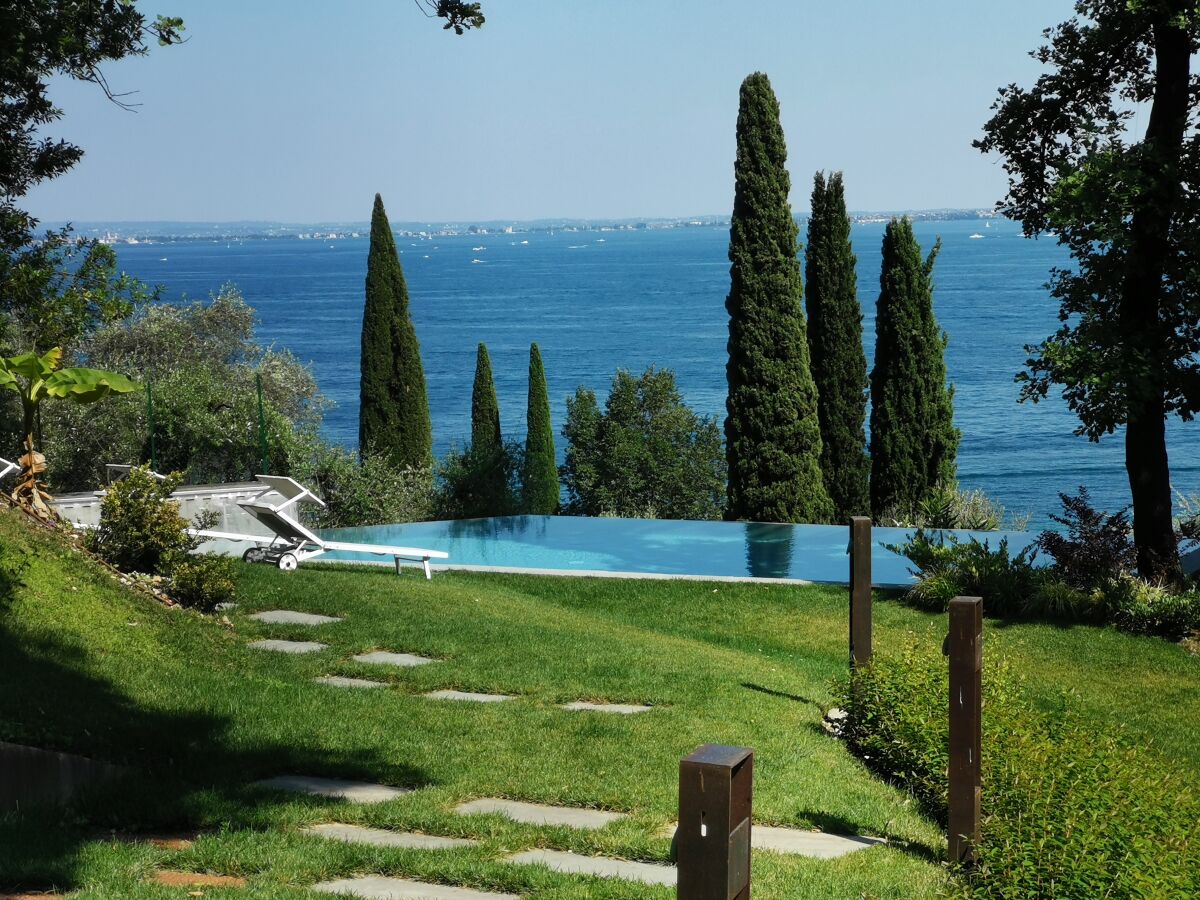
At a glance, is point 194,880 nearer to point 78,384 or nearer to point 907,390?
point 78,384

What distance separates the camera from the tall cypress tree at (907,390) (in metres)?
22.4

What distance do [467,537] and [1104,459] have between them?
40.9 metres

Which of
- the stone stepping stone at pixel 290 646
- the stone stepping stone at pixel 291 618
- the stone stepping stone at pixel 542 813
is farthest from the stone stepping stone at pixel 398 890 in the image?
the stone stepping stone at pixel 291 618

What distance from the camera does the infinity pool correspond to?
49.6ft

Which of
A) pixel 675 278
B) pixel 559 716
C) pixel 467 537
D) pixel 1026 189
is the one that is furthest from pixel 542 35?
pixel 675 278

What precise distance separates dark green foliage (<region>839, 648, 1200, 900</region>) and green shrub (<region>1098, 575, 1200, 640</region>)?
14.0ft

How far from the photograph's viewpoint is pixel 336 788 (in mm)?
6020

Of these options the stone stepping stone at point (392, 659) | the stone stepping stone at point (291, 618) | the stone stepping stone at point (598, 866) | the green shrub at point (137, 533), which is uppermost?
the green shrub at point (137, 533)

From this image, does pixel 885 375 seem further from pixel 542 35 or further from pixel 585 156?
pixel 585 156

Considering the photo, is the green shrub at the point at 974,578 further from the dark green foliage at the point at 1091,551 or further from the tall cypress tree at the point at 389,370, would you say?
the tall cypress tree at the point at 389,370

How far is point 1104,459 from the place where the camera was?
A: 51625mm

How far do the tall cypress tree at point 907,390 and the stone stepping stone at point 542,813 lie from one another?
17407 mm

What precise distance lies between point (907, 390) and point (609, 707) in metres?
16.1

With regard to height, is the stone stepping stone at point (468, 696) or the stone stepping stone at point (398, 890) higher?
the stone stepping stone at point (468, 696)
